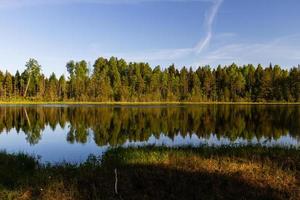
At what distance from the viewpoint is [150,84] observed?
148 meters

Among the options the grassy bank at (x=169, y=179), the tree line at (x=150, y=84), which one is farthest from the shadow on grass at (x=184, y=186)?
the tree line at (x=150, y=84)

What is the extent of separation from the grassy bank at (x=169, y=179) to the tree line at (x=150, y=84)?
12168cm

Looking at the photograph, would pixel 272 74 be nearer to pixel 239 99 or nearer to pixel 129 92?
pixel 239 99

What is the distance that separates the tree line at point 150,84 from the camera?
449 feet

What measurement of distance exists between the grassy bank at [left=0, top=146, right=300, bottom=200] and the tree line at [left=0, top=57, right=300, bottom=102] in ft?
399

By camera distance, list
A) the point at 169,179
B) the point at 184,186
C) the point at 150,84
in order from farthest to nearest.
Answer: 1. the point at 150,84
2. the point at 169,179
3. the point at 184,186

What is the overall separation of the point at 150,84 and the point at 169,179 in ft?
449

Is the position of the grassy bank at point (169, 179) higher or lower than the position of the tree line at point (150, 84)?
lower

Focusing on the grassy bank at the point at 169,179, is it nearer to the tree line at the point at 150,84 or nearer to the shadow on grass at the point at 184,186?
the shadow on grass at the point at 184,186

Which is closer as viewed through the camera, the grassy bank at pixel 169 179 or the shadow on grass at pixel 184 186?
the shadow on grass at pixel 184 186

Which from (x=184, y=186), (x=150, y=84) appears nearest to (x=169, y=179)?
(x=184, y=186)

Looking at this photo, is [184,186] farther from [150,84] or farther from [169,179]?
[150,84]

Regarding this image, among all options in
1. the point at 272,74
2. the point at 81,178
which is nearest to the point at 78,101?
the point at 272,74

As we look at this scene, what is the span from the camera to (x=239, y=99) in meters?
146
